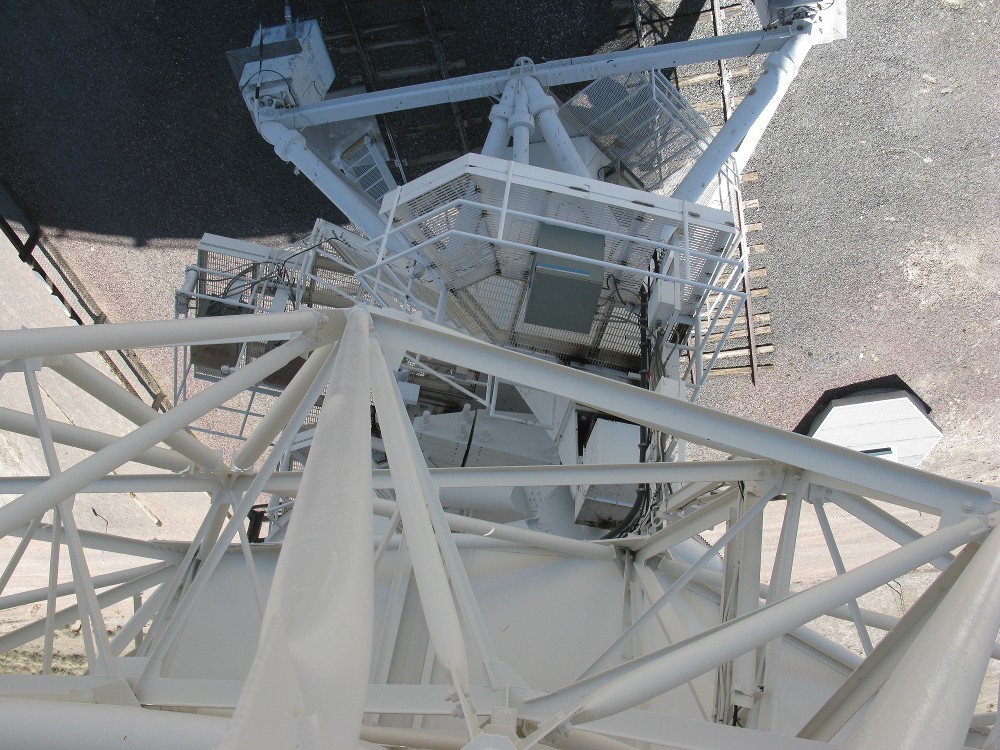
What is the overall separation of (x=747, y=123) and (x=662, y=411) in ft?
29.1

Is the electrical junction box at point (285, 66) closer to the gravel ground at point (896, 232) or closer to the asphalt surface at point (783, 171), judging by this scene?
the asphalt surface at point (783, 171)

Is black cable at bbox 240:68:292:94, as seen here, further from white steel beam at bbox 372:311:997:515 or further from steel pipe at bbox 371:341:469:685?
steel pipe at bbox 371:341:469:685

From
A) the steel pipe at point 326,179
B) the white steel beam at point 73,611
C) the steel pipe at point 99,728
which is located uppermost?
the steel pipe at point 326,179

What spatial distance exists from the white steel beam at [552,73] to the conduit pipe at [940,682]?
38.1 feet

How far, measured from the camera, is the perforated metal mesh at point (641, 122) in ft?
44.7

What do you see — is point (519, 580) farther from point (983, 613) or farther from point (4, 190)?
point (4, 190)

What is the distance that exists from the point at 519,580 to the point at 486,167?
16.1ft

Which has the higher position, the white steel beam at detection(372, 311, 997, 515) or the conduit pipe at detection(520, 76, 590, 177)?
the conduit pipe at detection(520, 76, 590, 177)

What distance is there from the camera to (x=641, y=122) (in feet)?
45.3

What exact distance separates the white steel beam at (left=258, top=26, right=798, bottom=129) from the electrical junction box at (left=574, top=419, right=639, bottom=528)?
19.0ft

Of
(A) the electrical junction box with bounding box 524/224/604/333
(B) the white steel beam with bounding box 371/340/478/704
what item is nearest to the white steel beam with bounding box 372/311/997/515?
(B) the white steel beam with bounding box 371/340/478/704

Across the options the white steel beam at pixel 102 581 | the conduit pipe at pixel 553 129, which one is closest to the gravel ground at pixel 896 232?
the conduit pipe at pixel 553 129

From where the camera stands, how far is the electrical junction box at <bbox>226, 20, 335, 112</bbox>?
48.0 ft

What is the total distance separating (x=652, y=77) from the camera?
45.0 ft
